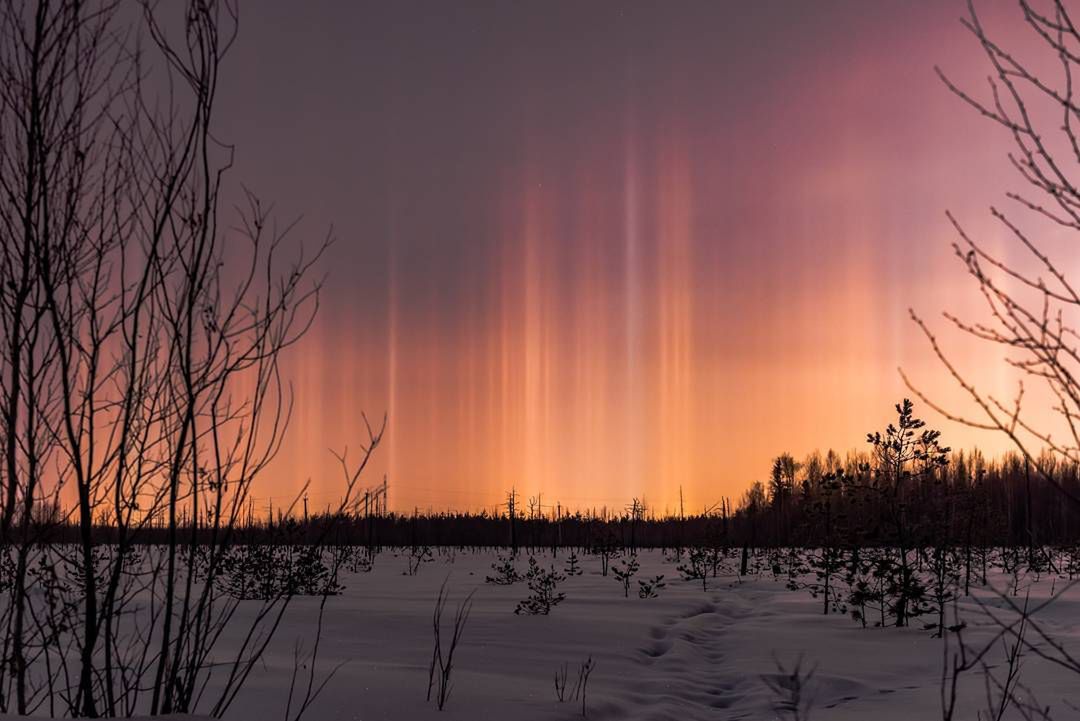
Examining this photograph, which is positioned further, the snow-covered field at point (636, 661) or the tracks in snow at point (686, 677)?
the tracks in snow at point (686, 677)

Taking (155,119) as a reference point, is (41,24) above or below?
above

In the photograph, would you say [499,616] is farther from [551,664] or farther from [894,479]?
[894,479]

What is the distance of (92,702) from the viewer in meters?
3.20

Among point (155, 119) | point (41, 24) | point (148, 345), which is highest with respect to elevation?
point (41, 24)

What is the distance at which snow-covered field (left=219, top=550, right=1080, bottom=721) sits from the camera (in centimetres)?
557

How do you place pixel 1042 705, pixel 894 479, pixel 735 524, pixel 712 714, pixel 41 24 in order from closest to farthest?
pixel 41 24
pixel 1042 705
pixel 712 714
pixel 894 479
pixel 735 524

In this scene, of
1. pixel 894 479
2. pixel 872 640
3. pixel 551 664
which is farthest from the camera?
pixel 894 479

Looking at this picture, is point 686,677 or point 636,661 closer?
point 686,677

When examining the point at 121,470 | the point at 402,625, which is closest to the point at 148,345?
the point at 121,470

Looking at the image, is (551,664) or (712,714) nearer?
(712,714)

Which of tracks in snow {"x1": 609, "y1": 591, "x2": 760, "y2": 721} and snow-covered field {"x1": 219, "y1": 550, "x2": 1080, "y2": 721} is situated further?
tracks in snow {"x1": 609, "y1": 591, "x2": 760, "y2": 721}

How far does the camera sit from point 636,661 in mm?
8117

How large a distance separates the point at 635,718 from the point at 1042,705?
8.53ft

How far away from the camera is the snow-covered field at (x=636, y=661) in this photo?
5.57 m
